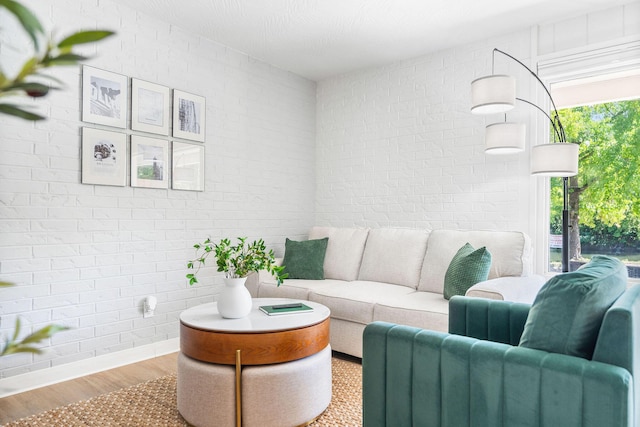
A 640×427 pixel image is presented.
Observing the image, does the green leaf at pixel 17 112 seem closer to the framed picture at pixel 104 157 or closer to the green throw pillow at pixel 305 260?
the framed picture at pixel 104 157

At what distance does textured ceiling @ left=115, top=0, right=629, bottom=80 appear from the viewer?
322cm

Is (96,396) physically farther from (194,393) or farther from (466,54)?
(466,54)

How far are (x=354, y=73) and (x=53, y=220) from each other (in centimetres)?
320

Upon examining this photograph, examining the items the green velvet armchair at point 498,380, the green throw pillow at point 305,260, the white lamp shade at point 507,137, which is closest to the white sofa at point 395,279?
the green throw pillow at point 305,260

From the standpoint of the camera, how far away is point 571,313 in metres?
1.33

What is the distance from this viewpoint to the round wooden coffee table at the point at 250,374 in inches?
83.0

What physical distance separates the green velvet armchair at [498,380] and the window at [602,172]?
206 centimetres

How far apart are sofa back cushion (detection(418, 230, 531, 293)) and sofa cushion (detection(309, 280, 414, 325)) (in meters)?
0.23

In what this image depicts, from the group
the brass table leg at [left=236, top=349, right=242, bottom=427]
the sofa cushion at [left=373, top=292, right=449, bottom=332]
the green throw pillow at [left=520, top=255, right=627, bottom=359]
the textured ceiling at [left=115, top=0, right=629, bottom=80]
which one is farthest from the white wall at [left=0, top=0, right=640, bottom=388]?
the green throw pillow at [left=520, top=255, right=627, bottom=359]

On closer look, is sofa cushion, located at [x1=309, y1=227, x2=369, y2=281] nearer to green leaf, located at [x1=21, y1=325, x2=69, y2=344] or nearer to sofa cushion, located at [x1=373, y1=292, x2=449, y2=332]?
sofa cushion, located at [x1=373, y1=292, x2=449, y2=332]

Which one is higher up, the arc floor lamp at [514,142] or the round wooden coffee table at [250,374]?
the arc floor lamp at [514,142]

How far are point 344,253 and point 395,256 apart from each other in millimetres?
520

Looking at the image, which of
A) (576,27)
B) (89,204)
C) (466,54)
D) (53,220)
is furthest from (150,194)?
(576,27)

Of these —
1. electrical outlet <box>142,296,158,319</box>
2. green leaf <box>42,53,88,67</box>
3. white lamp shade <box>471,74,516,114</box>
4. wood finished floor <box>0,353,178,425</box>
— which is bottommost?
wood finished floor <box>0,353,178,425</box>
